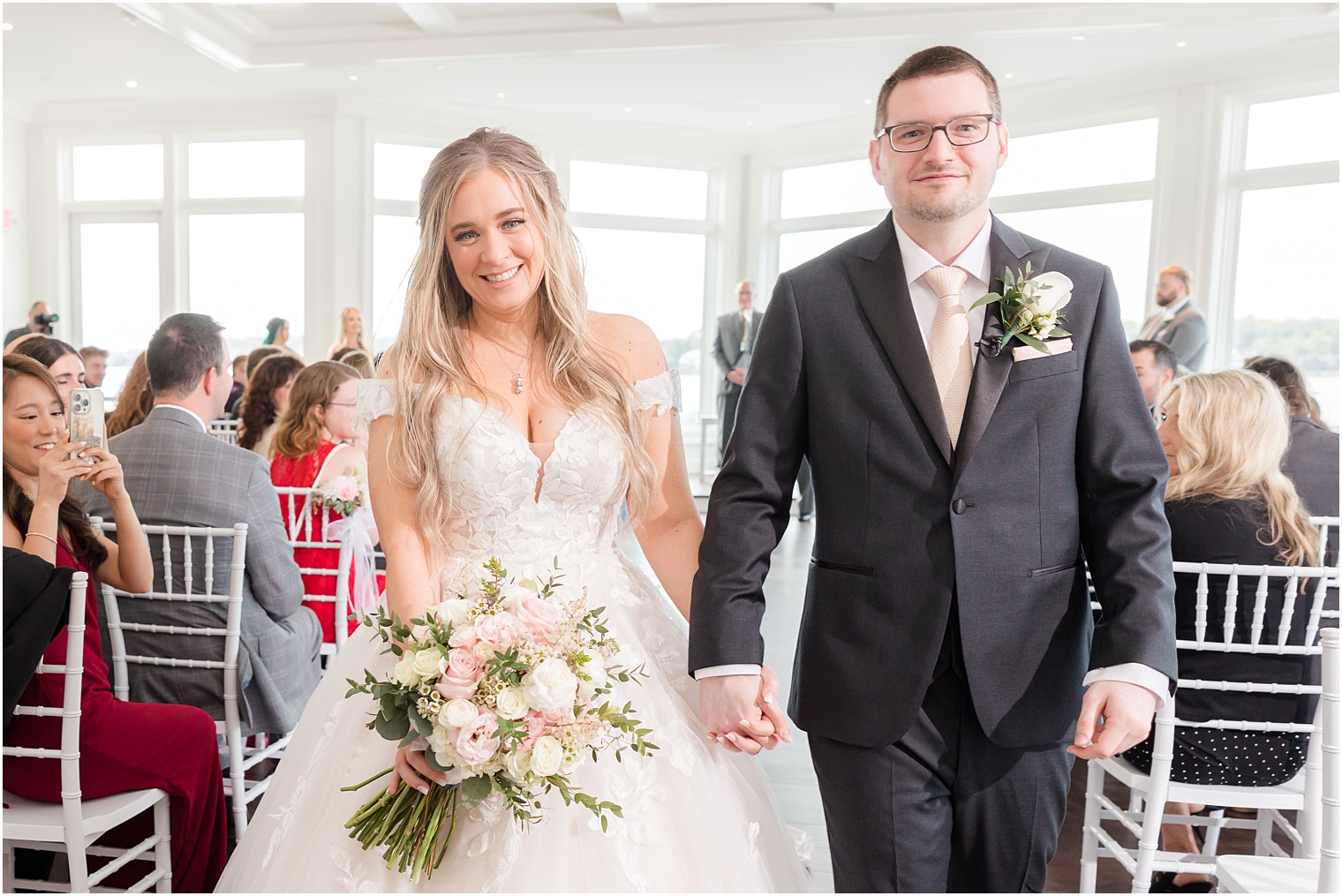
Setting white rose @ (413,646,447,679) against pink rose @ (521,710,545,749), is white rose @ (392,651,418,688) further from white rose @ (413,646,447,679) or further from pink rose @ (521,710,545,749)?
pink rose @ (521,710,545,749)

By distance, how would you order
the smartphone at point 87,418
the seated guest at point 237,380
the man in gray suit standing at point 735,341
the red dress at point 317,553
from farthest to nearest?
the man in gray suit standing at point 735,341, the seated guest at point 237,380, the red dress at point 317,553, the smartphone at point 87,418

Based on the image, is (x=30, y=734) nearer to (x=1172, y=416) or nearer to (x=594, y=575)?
(x=594, y=575)

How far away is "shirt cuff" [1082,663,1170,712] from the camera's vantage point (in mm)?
1479

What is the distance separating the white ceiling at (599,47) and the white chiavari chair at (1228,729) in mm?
6936

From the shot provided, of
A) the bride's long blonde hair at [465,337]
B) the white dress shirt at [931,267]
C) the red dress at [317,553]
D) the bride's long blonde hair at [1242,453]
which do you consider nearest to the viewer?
the white dress shirt at [931,267]

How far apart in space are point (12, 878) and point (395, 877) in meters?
1.42

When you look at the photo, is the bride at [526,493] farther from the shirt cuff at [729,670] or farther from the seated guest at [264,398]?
the seated guest at [264,398]

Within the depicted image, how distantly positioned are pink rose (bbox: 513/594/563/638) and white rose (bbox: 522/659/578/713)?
0.06 meters

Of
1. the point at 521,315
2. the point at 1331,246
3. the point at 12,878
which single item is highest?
the point at 1331,246

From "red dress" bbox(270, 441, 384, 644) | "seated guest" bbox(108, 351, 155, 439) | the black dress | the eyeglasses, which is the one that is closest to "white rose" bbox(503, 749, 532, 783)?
the eyeglasses

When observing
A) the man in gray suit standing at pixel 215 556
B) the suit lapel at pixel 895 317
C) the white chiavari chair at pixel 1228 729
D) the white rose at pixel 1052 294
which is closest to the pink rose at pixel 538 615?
the suit lapel at pixel 895 317

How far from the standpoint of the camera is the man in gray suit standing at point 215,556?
2.89 m

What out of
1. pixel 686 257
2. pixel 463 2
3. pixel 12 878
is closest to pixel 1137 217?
pixel 686 257

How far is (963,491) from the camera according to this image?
1.57 m
